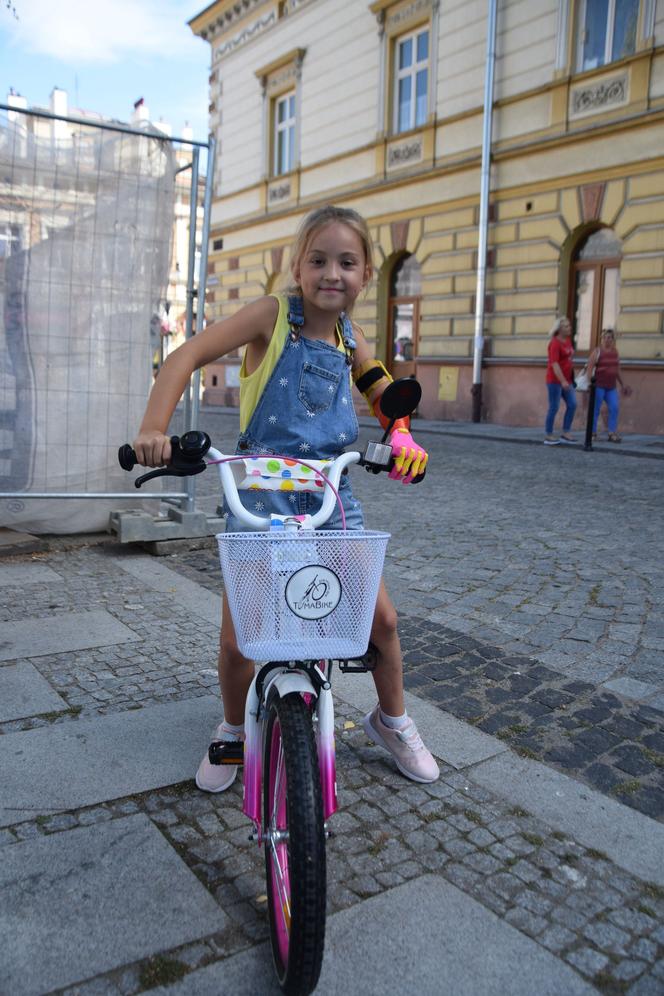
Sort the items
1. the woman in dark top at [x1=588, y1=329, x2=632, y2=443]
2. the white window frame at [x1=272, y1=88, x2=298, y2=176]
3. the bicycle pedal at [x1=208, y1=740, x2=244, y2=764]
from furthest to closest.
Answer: the white window frame at [x1=272, y1=88, x2=298, y2=176], the woman in dark top at [x1=588, y1=329, x2=632, y2=443], the bicycle pedal at [x1=208, y1=740, x2=244, y2=764]

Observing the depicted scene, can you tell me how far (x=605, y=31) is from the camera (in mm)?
14375

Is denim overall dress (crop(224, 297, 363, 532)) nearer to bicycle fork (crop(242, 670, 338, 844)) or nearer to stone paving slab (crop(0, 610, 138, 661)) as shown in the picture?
bicycle fork (crop(242, 670, 338, 844))

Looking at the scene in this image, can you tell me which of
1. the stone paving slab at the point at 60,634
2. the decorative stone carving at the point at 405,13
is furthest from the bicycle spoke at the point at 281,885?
the decorative stone carving at the point at 405,13

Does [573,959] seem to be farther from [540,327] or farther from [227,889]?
[540,327]

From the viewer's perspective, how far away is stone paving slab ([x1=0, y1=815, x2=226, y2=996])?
5.98ft

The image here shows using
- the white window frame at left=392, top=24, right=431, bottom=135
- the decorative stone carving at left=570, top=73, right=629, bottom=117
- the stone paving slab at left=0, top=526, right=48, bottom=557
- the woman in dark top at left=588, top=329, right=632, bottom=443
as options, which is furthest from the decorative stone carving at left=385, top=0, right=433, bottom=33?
the stone paving slab at left=0, top=526, right=48, bottom=557

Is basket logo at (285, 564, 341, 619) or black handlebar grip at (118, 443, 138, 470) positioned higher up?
black handlebar grip at (118, 443, 138, 470)

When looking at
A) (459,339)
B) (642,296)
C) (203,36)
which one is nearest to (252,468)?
(642,296)

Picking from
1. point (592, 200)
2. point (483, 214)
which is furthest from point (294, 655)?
point (483, 214)

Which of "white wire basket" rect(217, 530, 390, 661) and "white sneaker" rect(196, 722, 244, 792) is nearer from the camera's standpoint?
"white wire basket" rect(217, 530, 390, 661)

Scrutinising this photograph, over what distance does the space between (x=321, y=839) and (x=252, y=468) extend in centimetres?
86

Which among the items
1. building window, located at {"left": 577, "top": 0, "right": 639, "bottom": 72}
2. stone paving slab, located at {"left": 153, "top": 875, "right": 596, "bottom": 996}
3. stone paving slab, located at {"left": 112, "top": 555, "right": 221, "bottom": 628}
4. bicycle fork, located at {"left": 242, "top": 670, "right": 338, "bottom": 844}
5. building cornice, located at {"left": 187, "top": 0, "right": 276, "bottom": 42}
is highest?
building cornice, located at {"left": 187, "top": 0, "right": 276, "bottom": 42}

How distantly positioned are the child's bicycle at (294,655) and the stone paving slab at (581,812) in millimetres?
885

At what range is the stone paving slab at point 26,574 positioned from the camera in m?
4.78
